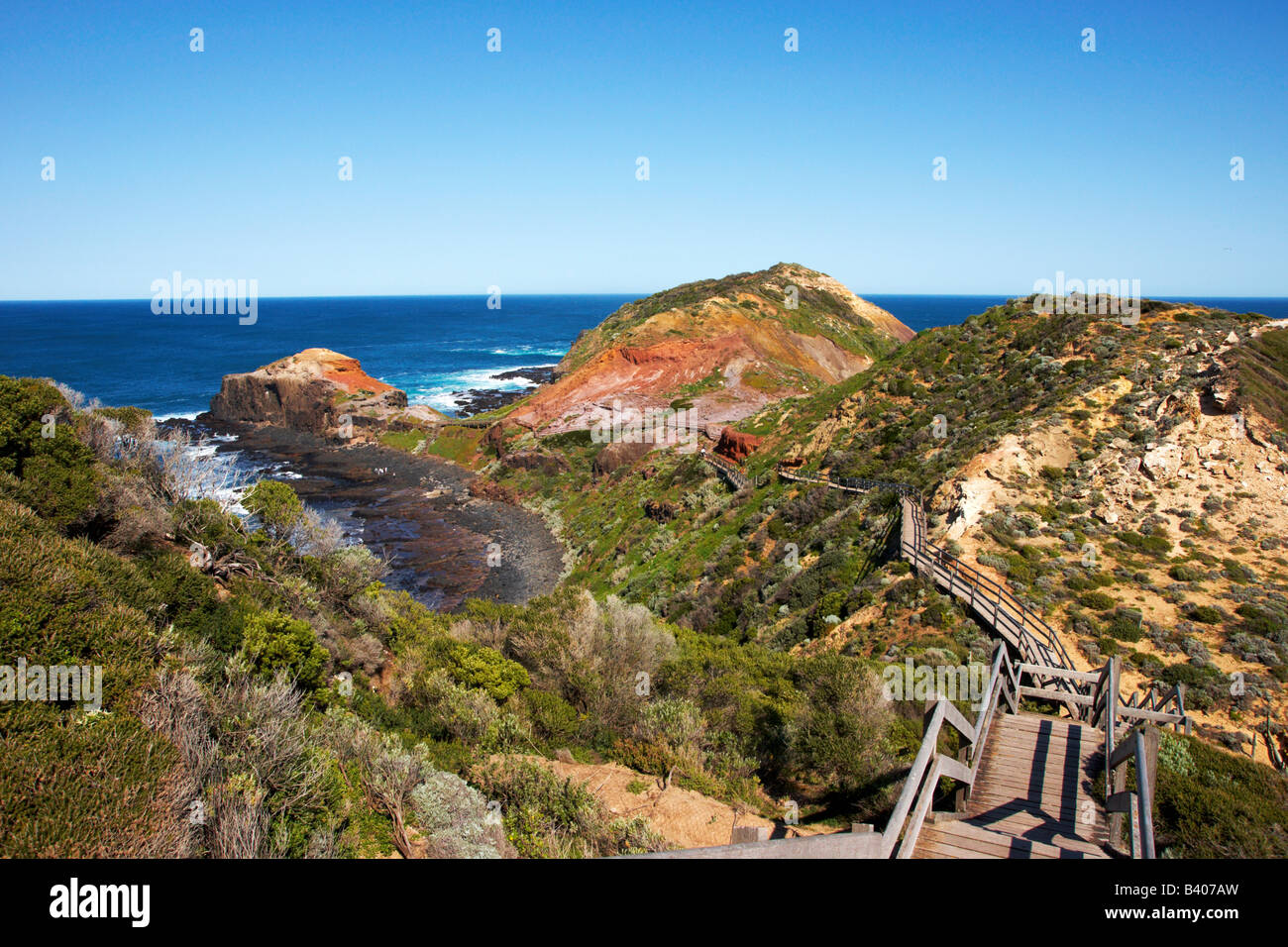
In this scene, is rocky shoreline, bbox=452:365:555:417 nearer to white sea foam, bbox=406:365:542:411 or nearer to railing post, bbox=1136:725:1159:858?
white sea foam, bbox=406:365:542:411

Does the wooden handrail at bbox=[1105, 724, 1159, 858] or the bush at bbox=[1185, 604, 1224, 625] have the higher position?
the wooden handrail at bbox=[1105, 724, 1159, 858]

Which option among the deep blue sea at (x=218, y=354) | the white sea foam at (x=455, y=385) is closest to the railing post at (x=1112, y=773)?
the white sea foam at (x=455, y=385)

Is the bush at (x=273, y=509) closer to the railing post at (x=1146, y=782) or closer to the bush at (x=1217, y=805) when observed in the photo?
the railing post at (x=1146, y=782)
